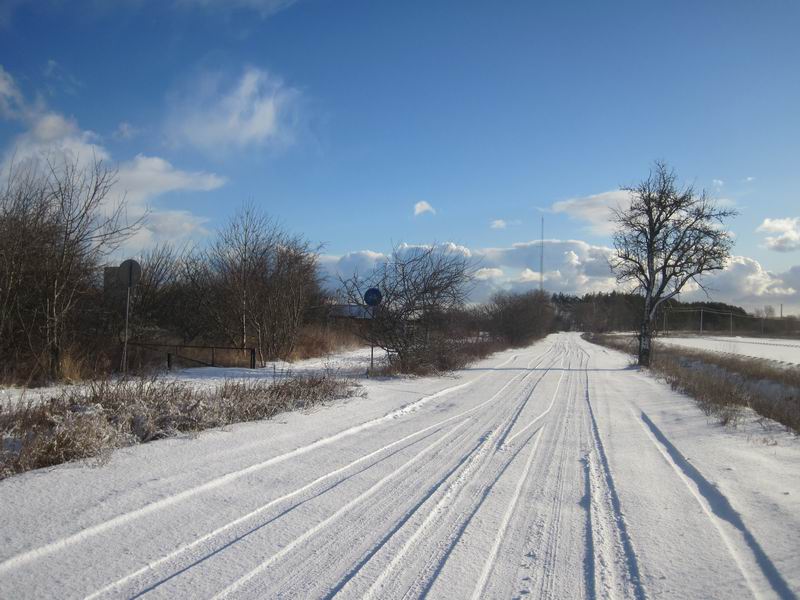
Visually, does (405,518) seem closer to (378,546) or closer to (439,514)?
(439,514)

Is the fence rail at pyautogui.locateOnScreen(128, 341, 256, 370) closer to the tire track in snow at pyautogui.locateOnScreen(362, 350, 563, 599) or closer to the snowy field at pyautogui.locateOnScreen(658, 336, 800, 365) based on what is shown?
the tire track in snow at pyautogui.locateOnScreen(362, 350, 563, 599)

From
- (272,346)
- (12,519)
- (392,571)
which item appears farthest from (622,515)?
(272,346)

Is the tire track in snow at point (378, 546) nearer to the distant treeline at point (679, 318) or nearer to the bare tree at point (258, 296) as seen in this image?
the bare tree at point (258, 296)

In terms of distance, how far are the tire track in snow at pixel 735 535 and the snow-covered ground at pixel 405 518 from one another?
2 cm

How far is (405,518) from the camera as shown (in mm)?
4875

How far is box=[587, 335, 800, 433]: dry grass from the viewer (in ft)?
39.0

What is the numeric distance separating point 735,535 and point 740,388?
14.5m

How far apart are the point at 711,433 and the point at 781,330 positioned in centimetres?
9377

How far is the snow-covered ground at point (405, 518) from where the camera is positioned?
3.71m

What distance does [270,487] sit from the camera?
221 inches

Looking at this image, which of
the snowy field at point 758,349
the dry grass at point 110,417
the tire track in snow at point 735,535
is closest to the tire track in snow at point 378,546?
the tire track in snow at point 735,535

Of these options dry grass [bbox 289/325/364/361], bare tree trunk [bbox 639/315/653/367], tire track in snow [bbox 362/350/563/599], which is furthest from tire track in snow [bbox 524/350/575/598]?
bare tree trunk [bbox 639/315/653/367]

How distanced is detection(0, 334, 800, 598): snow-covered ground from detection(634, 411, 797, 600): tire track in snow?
2 centimetres

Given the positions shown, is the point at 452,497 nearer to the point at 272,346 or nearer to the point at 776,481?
the point at 776,481
